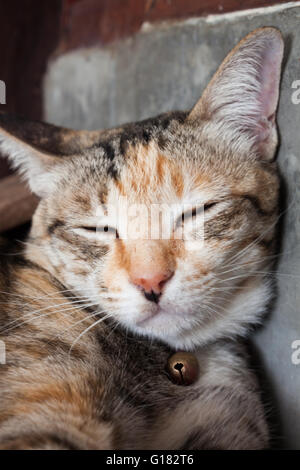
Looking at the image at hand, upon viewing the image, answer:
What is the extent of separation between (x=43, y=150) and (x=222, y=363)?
2.72 ft

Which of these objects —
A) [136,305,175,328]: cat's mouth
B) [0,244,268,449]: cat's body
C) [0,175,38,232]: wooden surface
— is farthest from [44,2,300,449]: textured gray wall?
[0,175,38,232]: wooden surface

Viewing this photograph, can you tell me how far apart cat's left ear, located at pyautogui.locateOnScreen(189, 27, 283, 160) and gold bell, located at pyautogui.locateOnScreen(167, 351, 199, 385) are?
Result: 612mm

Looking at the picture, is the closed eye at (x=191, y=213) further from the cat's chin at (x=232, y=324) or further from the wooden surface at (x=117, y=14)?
the wooden surface at (x=117, y=14)

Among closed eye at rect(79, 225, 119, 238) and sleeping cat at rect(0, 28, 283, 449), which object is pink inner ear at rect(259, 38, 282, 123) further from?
closed eye at rect(79, 225, 119, 238)

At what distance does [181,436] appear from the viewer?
1266 millimetres

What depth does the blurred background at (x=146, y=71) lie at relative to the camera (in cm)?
136

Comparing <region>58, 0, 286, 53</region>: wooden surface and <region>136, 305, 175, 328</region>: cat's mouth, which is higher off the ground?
<region>58, 0, 286, 53</region>: wooden surface

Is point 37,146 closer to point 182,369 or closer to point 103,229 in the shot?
point 103,229

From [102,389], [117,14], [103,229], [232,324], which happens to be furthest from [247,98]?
[117,14]

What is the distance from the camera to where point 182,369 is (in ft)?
4.47

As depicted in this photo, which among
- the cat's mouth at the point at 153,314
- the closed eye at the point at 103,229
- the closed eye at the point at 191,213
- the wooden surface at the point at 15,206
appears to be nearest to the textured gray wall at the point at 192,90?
the closed eye at the point at 191,213

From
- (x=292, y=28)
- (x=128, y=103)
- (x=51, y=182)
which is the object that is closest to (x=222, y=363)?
(x=51, y=182)

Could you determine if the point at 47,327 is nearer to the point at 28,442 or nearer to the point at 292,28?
the point at 28,442

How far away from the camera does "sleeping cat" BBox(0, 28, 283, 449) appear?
46.4 inches
